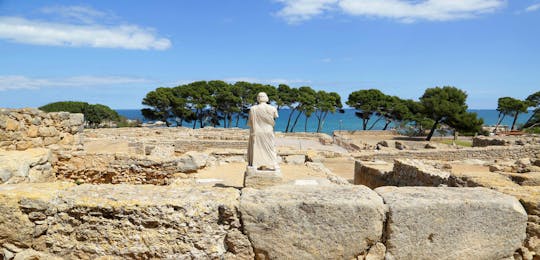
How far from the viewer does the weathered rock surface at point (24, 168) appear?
4363mm

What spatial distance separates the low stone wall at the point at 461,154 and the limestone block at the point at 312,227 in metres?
16.3

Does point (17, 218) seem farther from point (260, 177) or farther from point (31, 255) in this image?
point (260, 177)

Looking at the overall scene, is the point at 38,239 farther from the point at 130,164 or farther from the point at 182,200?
the point at 130,164

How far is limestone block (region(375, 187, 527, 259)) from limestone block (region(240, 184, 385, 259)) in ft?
0.57

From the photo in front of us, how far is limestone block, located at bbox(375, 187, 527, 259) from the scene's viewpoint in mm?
2578

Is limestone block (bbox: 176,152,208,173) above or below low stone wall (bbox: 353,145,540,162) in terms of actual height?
above

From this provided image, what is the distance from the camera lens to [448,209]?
262 cm

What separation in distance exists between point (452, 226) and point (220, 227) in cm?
176

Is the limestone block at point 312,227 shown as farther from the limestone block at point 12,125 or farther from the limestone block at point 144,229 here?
the limestone block at point 12,125

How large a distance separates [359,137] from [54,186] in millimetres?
40727

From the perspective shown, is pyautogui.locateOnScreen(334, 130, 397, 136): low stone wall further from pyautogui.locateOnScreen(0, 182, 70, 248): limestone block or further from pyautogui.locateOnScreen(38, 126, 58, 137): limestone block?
pyautogui.locateOnScreen(0, 182, 70, 248): limestone block

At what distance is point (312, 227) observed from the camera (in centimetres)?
255

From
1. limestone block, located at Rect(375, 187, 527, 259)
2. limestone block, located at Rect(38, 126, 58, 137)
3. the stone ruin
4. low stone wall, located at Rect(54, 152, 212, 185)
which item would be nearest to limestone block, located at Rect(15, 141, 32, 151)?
limestone block, located at Rect(38, 126, 58, 137)

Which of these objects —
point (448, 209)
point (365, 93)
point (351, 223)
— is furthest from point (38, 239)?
point (365, 93)
